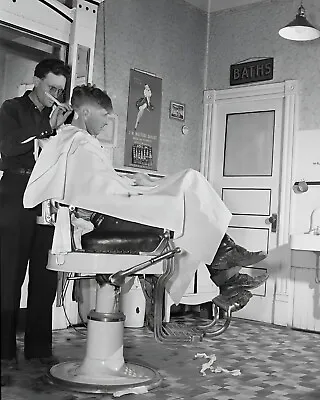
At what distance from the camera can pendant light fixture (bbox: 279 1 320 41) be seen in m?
4.38

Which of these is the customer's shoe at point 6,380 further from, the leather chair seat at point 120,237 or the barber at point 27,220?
the leather chair seat at point 120,237

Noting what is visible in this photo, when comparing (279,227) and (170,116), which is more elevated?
(170,116)

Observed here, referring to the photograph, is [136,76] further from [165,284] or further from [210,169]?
[165,284]

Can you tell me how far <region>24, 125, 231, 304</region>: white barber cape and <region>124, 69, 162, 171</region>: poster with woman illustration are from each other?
7.26 feet

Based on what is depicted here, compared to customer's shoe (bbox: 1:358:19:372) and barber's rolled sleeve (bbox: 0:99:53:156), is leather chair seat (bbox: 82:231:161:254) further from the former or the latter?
customer's shoe (bbox: 1:358:19:372)

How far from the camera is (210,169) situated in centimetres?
539

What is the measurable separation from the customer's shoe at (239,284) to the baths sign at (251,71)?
2727 mm

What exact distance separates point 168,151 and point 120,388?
291 centimetres

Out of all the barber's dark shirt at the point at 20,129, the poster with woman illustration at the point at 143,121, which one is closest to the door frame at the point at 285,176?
the poster with woman illustration at the point at 143,121

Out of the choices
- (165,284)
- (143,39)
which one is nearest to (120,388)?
(165,284)

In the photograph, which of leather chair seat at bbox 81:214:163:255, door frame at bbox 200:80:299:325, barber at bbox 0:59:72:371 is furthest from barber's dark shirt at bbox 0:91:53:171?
door frame at bbox 200:80:299:325

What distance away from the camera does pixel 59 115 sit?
9.02 feet

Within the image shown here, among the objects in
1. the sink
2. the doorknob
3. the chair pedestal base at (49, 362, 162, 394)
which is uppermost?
the doorknob

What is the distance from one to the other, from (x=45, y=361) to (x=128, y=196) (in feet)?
3.69
